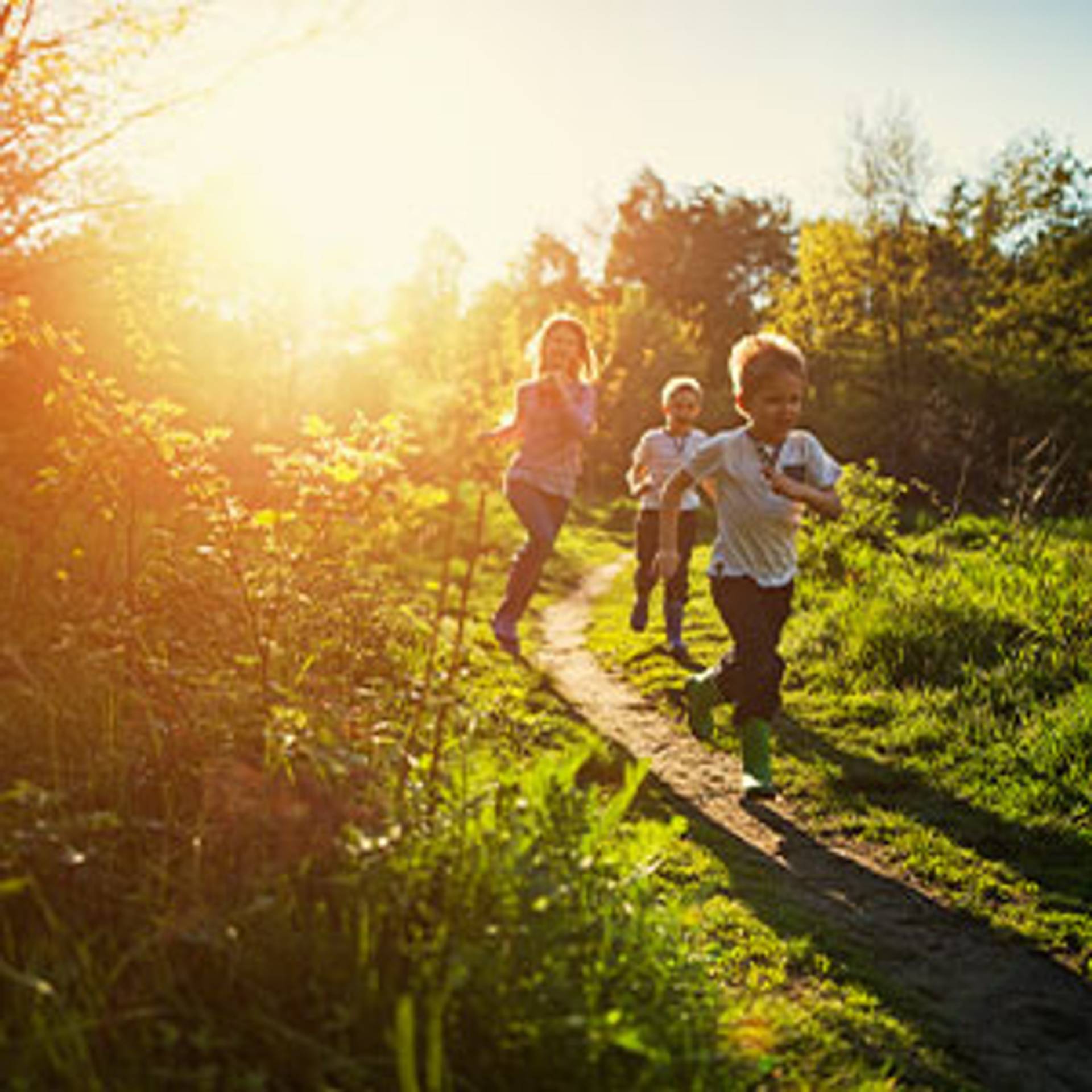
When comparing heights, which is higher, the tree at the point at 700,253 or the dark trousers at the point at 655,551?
the tree at the point at 700,253

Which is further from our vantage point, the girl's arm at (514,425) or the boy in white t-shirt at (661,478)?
the boy in white t-shirt at (661,478)

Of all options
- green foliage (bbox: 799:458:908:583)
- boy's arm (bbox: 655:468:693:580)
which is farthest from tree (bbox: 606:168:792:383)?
boy's arm (bbox: 655:468:693:580)

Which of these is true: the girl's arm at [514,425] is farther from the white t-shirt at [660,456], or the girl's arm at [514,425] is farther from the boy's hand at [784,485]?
the boy's hand at [784,485]

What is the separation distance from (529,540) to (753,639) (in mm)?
2626

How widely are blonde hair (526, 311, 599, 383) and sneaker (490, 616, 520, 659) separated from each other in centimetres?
195

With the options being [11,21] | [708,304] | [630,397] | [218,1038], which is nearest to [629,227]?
[708,304]

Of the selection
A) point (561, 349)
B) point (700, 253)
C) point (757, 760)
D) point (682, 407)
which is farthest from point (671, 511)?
point (700, 253)

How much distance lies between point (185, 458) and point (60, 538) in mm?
1819

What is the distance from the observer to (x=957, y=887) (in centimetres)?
332

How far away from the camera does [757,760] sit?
4152mm

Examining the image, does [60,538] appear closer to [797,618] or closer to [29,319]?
[29,319]

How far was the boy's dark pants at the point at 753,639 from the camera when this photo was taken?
4.22 meters

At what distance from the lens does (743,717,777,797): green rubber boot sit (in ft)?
13.4

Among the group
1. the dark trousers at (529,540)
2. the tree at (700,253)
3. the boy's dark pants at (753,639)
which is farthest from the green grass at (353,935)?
the tree at (700,253)
